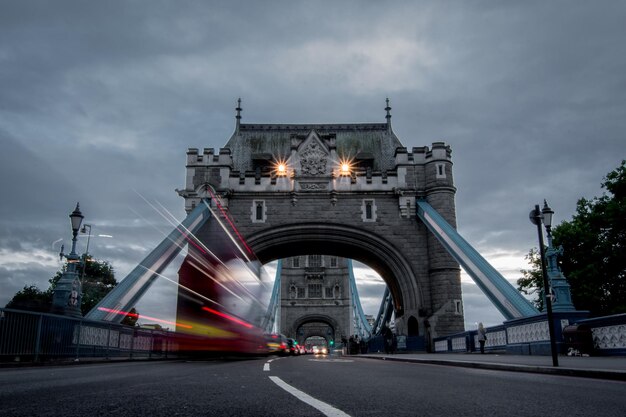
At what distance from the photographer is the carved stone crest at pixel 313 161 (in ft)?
85.6

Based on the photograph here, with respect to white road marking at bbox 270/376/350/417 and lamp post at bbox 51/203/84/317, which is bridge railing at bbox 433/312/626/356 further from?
lamp post at bbox 51/203/84/317

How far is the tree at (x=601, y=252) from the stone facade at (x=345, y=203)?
5.93 m

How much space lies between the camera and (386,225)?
25125mm

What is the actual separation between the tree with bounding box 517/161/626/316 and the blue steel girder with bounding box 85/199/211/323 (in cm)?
1761

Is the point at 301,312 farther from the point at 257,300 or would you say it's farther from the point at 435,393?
the point at 435,393

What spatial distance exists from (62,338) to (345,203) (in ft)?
53.2

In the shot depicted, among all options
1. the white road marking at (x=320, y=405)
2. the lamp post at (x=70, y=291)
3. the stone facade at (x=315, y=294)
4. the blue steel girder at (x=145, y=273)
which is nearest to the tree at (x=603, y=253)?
the blue steel girder at (x=145, y=273)

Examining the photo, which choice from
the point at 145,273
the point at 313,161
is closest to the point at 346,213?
the point at 313,161

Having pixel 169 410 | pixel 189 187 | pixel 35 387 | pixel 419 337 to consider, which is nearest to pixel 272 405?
pixel 169 410

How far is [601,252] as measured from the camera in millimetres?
23750

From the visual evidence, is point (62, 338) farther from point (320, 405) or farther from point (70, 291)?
point (320, 405)

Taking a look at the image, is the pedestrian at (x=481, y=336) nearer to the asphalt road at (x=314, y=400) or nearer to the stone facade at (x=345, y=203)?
the stone facade at (x=345, y=203)

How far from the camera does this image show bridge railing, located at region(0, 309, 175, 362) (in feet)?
29.9

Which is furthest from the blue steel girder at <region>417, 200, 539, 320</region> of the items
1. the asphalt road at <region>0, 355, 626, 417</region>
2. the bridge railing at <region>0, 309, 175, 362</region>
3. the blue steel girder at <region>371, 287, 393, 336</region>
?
the blue steel girder at <region>371, 287, 393, 336</region>
